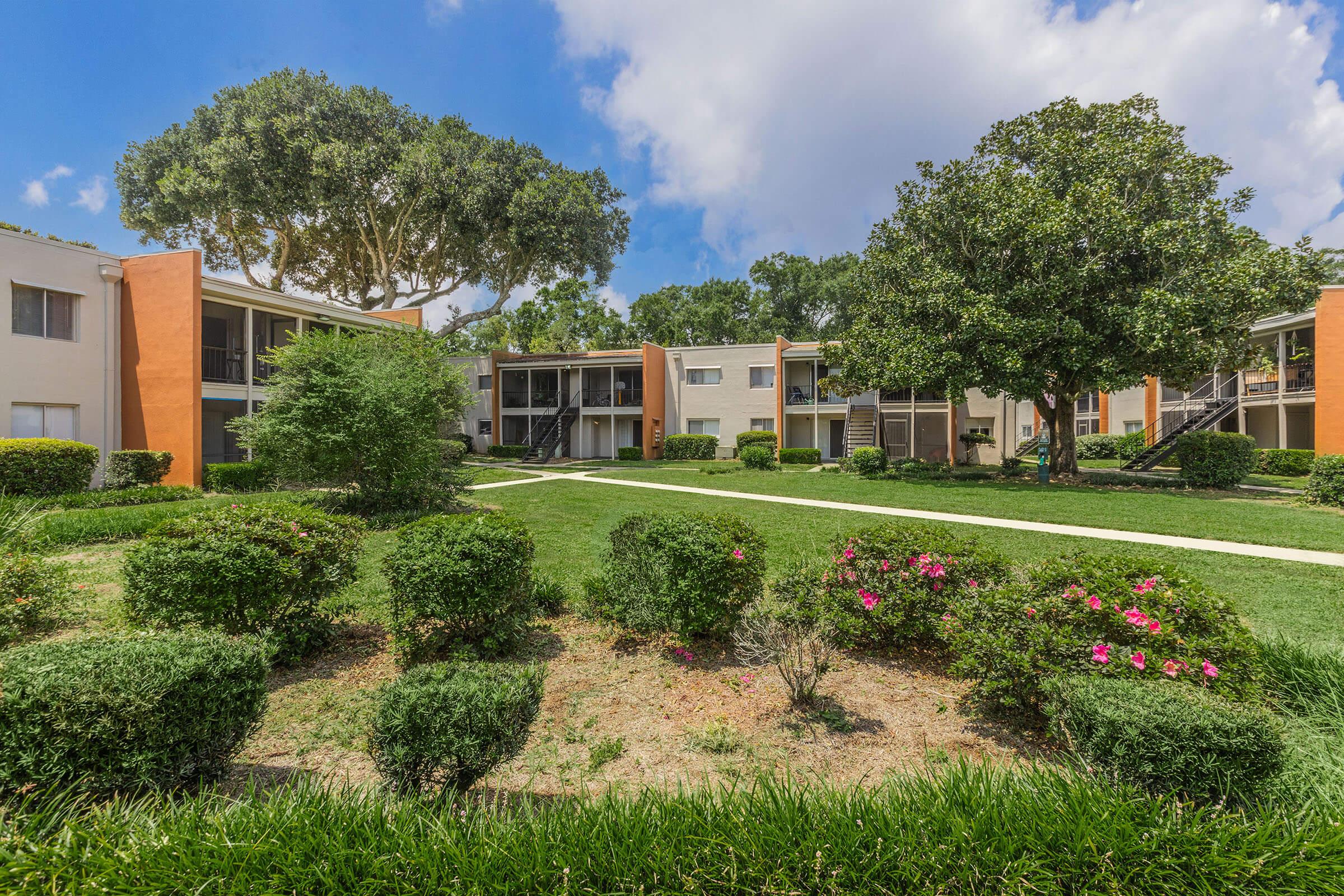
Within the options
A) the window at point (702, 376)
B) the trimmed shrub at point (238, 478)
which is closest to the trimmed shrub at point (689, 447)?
the window at point (702, 376)

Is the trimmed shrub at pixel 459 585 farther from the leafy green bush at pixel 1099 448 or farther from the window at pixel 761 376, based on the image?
the leafy green bush at pixel 1099 448

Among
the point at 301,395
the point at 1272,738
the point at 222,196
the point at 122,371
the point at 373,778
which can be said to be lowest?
the point at 373,778

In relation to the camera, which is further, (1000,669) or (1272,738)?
(1000,669)

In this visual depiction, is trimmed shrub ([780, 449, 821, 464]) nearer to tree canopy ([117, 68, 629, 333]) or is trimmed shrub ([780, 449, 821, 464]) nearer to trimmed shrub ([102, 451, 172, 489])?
tree canopy ([117, 68, 629, 333])

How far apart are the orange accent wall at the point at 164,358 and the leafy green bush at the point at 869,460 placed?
2100 centimetres

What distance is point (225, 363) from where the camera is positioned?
19.2m

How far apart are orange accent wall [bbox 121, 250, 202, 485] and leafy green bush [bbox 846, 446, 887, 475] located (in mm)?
20996

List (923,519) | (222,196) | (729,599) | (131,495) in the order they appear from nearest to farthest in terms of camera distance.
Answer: (729,599)
(923,519)
(131,495)
(222,196)

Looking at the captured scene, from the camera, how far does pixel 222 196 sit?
24797 mm

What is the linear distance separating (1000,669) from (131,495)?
16.5m

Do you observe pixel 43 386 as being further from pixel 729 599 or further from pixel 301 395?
pixel 729 599

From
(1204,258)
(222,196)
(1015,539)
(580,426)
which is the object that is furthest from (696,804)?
(222,196)

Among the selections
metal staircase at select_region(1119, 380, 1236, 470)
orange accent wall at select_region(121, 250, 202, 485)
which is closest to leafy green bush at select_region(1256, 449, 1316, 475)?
metal staircase at select_region(1119, 380, 1236, 470)

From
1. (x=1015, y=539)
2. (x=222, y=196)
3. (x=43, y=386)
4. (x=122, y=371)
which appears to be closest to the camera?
(x=1015, y=539)
